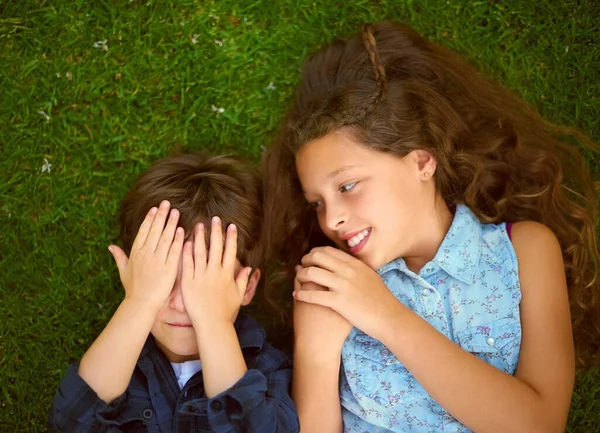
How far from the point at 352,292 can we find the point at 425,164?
637 millimetres

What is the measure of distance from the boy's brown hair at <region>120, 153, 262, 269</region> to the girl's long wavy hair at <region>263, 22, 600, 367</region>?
16 cm

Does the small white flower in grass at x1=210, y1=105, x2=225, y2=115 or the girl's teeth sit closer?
the girl's teeth

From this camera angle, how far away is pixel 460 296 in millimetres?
2760

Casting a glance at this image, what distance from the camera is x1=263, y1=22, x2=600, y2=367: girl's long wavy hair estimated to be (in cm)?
271

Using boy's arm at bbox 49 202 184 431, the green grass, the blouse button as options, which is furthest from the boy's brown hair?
the blouse button

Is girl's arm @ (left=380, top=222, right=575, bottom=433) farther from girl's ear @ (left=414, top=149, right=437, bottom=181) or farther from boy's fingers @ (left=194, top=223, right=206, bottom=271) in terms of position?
boy's fingers @ (left=194, top=223, right=206, bottom=271)

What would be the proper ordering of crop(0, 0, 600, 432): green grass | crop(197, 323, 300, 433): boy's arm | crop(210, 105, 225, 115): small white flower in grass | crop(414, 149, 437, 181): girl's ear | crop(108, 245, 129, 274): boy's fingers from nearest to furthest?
crop(197, 323, 300, 433): boy's arm → crop(108, 245, 129, 274): boy's fingers → crop(414, 149, 437, 181): girl's ear → crop(0, 0, 600, 432): green grass → crop(210, 105, 225, 115): small white flower in grass

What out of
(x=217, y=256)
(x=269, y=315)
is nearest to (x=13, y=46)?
(x=217, y=256)

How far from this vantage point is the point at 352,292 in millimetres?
2590

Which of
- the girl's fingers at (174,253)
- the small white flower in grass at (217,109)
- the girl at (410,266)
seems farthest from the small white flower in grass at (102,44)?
the girl's fingers at (174,253)

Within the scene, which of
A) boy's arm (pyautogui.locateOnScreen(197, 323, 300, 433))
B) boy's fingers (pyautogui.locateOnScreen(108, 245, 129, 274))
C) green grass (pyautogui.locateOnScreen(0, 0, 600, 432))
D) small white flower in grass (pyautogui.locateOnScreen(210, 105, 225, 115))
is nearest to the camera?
boy's arm (pyautogui.locateOnScreen(197, 323, 300, 433))

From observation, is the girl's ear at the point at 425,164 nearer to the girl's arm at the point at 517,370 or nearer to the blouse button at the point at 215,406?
the girl's arm at the point at 517,370

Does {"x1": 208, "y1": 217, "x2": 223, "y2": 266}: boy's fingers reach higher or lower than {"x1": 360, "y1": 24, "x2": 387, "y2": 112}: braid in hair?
lower

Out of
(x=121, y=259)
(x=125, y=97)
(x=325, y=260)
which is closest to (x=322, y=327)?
(x=325, y=260)
